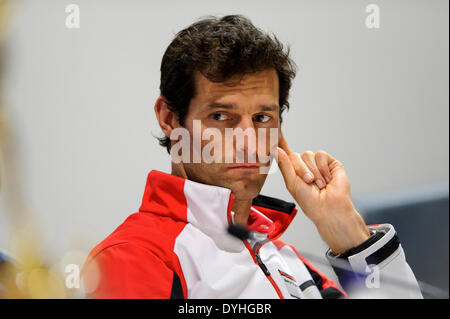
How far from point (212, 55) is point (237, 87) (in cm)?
7

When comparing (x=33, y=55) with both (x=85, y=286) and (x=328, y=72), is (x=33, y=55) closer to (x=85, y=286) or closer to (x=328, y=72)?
(x=85, y=286)

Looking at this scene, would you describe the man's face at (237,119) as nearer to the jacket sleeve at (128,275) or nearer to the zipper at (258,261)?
the zipper at (258,261)

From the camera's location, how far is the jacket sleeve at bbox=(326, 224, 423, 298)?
80 centimetres

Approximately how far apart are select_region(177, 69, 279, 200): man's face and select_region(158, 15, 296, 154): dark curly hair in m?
0.01

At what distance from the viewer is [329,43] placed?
1.27 m

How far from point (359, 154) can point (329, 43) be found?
326mm

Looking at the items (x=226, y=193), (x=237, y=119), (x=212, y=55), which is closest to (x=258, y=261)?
(x=226, y=193)

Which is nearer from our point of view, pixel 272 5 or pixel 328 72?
pixel 272 5

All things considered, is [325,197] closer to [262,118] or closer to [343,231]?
[343,231]

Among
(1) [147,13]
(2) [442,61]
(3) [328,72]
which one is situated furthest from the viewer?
(2) [442,61]

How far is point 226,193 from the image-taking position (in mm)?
859

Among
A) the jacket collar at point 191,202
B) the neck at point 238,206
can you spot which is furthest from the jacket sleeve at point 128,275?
the neck at point 238,206

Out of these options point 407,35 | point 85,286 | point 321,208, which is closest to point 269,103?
point 321,208

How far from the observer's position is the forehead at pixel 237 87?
89 cm
